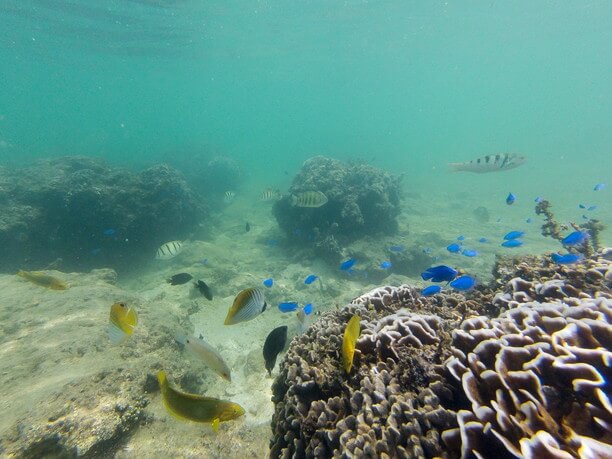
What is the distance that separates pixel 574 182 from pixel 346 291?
1441 inches

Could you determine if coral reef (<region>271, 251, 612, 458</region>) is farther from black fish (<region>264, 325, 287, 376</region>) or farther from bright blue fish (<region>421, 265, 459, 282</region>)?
bright blue fish (<region>421, 265, 459, 282</region>)

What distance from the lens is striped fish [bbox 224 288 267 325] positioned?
10.6 feet

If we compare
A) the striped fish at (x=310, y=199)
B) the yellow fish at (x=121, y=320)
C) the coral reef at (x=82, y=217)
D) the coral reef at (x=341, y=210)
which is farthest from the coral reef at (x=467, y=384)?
the coral reef at (x=82, y=217)

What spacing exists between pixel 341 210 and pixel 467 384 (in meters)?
11.2

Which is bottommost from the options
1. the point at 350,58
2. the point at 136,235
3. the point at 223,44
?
the point at 136,235

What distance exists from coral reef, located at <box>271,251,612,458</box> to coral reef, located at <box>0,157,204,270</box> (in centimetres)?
942

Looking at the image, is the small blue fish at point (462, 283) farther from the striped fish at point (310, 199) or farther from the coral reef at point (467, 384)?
the striped fish at point (310, 199)

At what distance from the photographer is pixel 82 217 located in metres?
11.7

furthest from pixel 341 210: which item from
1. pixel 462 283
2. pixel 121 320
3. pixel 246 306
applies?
pixel 121 320

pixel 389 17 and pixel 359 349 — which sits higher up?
pixel 389 17

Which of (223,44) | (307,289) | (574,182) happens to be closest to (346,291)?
(307,289)

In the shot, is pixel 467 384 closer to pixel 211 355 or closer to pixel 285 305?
pixel 211 355

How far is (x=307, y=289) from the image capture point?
33.9ft

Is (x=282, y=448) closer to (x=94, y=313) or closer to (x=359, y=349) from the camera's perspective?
(x=359, y=349)
